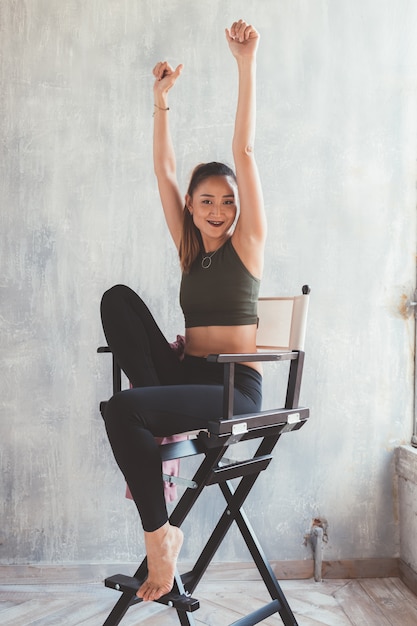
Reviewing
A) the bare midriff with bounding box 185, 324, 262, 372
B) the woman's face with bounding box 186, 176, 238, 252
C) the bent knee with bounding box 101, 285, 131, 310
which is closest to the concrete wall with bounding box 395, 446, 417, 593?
the bare midriff with bounding box 185, 324, 262, 372

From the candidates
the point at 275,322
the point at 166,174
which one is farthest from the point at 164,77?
the point at 275,322

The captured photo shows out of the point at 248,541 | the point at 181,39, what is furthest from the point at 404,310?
Result: the point at 181,39

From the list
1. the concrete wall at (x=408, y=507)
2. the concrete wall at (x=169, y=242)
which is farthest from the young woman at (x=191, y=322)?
the concrete wall at (x=408, y=507)

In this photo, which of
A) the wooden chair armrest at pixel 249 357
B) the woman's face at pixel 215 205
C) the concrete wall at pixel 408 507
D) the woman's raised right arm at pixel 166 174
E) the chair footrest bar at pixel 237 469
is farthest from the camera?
the concrete wall at pixel 408 507

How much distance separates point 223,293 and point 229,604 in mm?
1302

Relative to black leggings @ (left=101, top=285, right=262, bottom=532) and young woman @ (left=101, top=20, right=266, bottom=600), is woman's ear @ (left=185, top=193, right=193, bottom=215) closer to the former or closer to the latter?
young woman @ (left=101, top=20, right=266, bottom=600)

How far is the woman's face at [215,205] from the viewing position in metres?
2.14

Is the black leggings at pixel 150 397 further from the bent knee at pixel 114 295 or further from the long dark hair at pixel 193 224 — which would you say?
the long dark hair at pixel 193 224

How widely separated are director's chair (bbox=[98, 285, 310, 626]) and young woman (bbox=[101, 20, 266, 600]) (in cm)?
8

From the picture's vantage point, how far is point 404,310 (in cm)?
289

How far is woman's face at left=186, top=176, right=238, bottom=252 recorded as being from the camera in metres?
2.14

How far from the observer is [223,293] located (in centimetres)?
207

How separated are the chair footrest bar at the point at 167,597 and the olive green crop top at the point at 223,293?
79cm

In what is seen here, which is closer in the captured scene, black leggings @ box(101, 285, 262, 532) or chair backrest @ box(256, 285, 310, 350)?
black leggings @ box(101, 285, 262, 532)
